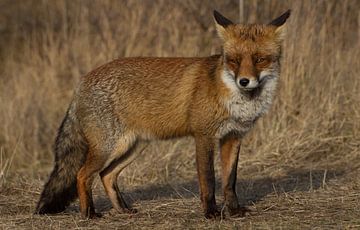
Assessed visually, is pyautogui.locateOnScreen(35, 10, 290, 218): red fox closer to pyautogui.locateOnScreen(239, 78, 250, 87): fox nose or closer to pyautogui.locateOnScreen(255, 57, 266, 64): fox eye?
pyautogui.locateOnScreen(255, 57, 266, 64): fox eye

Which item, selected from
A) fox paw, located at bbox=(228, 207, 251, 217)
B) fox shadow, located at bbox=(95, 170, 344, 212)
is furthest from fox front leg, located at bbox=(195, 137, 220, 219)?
fox shadow, located at bbox=(95, 170, 344, 212)

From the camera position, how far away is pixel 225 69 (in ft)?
20.5

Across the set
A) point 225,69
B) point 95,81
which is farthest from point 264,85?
point 95,81

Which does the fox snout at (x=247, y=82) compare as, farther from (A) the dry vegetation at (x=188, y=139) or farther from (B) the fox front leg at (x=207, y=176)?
(A) the dry vegetation at (x=188, y=139)

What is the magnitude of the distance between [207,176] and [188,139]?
356cm

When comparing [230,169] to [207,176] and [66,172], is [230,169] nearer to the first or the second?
[207,176]

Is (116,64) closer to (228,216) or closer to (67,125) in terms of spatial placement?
(67,125)

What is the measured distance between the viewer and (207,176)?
6.27 metres

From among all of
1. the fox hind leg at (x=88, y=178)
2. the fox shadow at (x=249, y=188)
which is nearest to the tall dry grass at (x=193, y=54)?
the fox shadow at (x=249, y=188)

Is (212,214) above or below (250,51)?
below

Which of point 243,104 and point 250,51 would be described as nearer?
point 250,51

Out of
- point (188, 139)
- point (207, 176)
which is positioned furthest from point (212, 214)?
point (188, 139)

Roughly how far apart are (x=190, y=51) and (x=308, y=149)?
2569 millimetres

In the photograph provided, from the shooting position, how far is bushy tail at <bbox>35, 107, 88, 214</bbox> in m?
6.72
